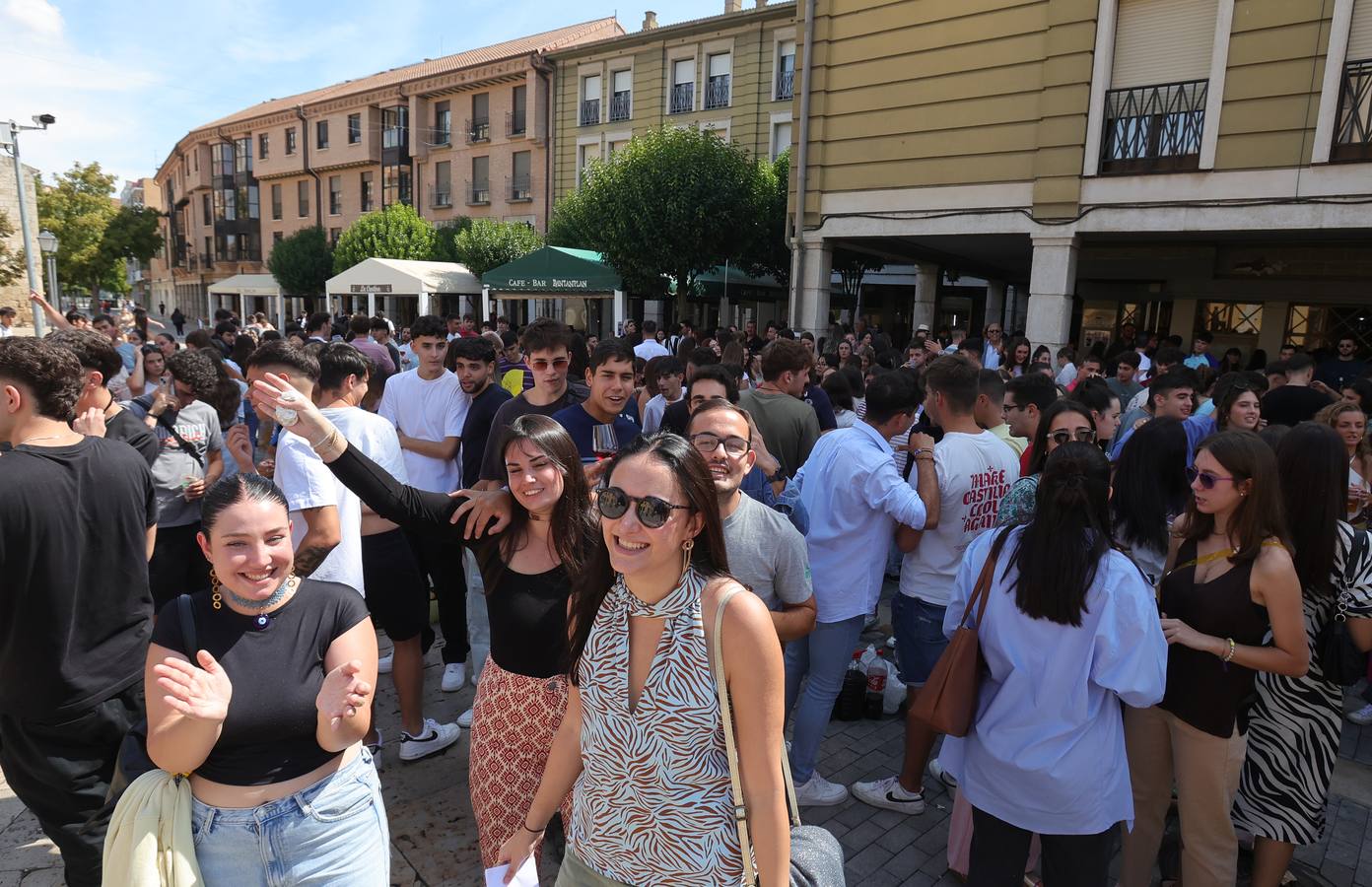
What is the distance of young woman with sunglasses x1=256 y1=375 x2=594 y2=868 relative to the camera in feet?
8.14

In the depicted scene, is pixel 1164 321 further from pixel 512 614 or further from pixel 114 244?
pixel 114 244

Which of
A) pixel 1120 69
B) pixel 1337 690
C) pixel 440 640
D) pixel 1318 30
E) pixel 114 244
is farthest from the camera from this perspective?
pixel 114 244

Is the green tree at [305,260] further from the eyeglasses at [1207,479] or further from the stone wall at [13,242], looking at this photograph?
the eyeglasses at [1207,479]

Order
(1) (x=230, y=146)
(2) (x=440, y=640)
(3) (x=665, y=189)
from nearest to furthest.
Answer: (2) (x=440, y=640)
(3) (x=665, y=189)
(1) (x=230, y=146)

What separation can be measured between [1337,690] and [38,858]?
5137 mm

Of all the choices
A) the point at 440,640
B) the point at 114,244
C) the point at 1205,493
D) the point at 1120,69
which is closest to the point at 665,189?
the point at 1120,69

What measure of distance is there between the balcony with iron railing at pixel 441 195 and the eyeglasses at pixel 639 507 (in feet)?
111

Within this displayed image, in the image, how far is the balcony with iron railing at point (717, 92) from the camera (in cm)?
2405

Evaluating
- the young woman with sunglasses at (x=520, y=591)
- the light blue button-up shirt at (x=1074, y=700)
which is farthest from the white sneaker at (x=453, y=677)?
the light blue button-up shirt at (x=1074, y=700)

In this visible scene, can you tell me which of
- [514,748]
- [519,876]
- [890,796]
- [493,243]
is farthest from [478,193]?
[519,876]

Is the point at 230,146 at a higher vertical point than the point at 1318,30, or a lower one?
higher

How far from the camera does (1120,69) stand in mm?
10164

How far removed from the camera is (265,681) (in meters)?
1.93

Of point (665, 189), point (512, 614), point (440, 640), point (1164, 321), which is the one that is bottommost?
point (440, 640)
